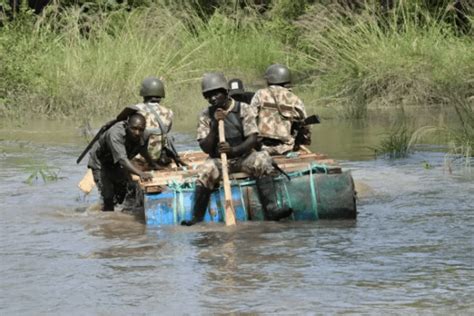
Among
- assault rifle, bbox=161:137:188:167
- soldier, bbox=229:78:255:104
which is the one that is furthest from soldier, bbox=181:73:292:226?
soldier, bbox=229:78:255:104

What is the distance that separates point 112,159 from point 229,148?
150 centimetres

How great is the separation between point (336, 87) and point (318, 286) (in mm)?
12806

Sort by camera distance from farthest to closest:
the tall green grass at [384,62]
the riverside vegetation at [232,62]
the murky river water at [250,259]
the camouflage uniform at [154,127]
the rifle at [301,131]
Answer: the tall green grass at [384,62]
the riverside vegetation at [232,62]
the rifle at [301,131]
the camouflage uniform at [154,127]
the murky river water at [250,259]

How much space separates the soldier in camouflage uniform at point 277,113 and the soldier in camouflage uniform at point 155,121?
86 cm

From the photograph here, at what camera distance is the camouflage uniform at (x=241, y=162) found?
958 cm

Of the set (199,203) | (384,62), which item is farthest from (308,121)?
(384,62)

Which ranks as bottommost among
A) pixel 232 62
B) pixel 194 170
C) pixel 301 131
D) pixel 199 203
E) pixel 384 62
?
pixel 199 203

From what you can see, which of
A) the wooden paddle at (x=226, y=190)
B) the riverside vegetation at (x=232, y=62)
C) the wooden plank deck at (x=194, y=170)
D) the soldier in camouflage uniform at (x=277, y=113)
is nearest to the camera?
the wooden paddle at (x=226, y=190)

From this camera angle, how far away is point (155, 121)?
10.7m

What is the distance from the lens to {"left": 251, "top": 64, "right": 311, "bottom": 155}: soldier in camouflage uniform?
10969 millimetres

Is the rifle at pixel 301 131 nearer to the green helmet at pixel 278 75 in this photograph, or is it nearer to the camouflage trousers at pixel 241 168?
the green helmet at pixel 278 75

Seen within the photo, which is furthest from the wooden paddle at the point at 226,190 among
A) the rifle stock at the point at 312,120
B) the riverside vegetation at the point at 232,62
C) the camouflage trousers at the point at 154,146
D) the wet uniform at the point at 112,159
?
the riverside vegetation at the point at 232,62

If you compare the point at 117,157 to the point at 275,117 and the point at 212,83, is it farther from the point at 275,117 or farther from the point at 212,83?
the point at 275,117

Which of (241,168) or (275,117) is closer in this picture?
(241,168)
